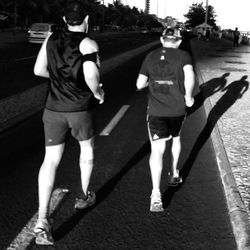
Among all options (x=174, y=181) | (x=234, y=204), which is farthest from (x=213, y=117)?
(x=234, y=204)

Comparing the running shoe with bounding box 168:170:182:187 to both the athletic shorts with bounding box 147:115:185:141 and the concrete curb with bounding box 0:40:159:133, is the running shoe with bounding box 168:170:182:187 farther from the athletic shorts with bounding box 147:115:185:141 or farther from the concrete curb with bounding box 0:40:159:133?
the concrete curb with bounding box 0:40:159:133

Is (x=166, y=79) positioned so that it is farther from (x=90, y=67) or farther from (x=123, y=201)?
(x=123, y=201)

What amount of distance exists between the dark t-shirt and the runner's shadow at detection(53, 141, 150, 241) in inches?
45.4

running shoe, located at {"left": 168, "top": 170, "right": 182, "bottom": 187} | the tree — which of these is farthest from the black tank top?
the tree

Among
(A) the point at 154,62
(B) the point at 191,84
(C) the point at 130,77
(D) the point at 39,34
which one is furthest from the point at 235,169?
(D) the point at 39,34

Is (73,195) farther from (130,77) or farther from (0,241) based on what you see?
(130,77)

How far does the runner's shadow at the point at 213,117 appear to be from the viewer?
5.18 metres

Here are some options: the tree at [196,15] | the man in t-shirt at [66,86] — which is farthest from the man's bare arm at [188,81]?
the tree at [196,15]

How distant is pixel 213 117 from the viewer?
9055mm

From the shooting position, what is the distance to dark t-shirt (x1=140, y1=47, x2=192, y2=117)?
14.2 ft

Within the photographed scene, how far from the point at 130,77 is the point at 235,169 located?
38.0 ft

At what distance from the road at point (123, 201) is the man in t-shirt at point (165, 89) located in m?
0.36

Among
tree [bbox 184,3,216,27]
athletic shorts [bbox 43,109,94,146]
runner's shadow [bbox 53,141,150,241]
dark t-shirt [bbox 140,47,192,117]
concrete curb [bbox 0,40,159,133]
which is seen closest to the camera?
athletic shorts [bbox 43,109,94,146]

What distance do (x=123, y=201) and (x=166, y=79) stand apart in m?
1.47
